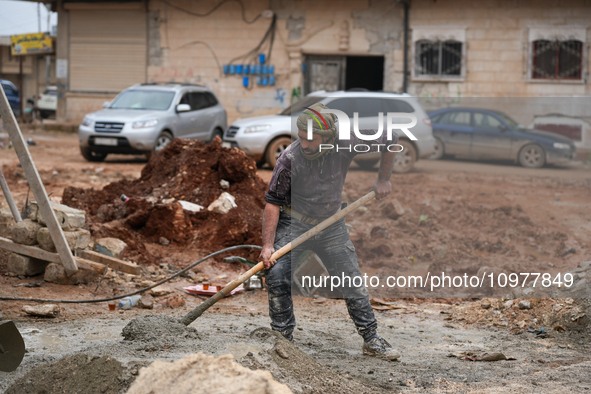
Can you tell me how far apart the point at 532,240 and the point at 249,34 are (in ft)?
47.5

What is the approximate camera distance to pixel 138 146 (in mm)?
13828

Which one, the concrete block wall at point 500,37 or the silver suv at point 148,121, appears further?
the concrete block wall at point 500,37

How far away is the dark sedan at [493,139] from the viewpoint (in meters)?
5.98

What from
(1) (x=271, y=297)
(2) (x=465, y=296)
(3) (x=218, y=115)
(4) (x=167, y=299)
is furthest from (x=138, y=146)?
(1) (x=271, y=297)

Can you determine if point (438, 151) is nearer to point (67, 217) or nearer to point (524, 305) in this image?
point (524, 305)

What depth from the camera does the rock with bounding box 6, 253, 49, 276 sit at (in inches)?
245

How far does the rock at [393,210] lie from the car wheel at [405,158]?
9.50 feet

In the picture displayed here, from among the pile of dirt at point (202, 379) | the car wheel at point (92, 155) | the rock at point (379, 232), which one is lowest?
the pile of dirt at point (202, 379)

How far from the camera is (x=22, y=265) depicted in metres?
6.23

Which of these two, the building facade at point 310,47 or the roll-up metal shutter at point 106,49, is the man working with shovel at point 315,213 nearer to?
the building facade at point 310,47

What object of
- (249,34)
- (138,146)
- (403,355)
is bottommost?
(403,355)

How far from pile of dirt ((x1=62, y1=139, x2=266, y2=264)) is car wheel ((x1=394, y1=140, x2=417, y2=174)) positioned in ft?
7.77

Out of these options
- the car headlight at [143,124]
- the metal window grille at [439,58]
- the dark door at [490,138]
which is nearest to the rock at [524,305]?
the dark door at [490,138]

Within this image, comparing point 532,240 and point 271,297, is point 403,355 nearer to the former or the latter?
point 271,297
